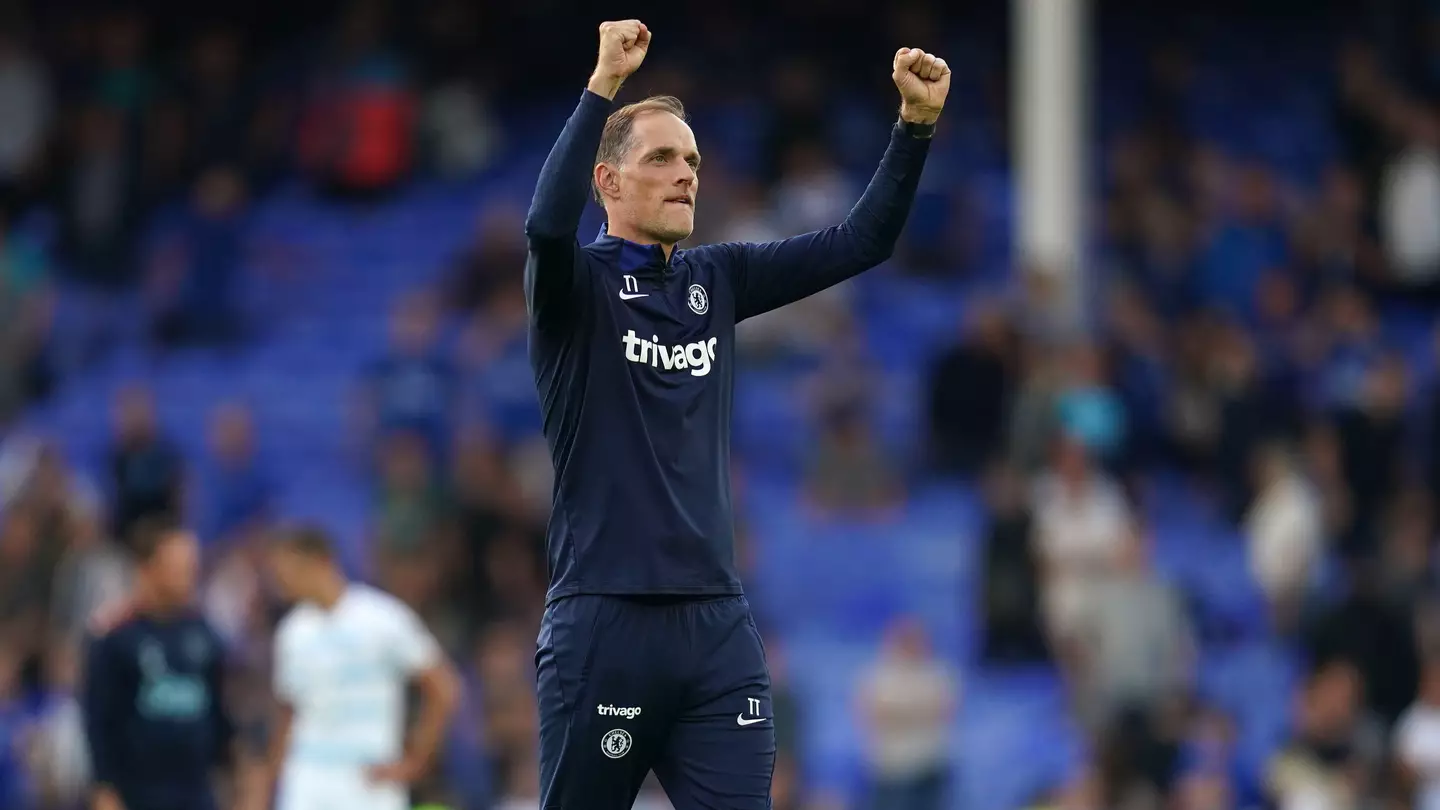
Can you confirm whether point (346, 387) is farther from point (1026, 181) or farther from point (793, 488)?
point (1026, 181)

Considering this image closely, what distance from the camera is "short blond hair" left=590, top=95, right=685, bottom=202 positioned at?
5.73 m

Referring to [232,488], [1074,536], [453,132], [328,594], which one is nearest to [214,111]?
[453,132]

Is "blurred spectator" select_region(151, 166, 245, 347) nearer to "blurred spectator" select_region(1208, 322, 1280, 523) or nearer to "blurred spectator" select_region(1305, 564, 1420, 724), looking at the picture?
"blurred spectator" select_region(1208, 322, 1280, 523)

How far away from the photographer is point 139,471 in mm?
16141

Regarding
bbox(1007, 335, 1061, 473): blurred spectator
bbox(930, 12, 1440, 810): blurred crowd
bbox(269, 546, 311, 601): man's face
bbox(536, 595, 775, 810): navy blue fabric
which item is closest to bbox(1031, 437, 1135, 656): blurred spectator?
bbox(930, 12, 1440, 810): blurred crowd

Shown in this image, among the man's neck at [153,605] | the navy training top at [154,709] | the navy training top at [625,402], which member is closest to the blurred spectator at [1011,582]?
the navy training top at [154,709]

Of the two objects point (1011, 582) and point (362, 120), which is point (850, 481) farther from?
point (362, 120)

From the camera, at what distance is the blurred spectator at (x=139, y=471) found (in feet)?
51.9

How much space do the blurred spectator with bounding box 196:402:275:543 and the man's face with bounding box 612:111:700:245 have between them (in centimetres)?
1128

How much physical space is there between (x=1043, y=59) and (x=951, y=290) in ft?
6.71

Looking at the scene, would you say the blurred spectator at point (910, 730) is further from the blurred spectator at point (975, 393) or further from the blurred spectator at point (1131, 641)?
the blurred spectator at point (975, 393)

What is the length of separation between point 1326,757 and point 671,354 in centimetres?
827

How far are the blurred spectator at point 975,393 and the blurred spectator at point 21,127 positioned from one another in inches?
358

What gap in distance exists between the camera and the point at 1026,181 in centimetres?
1717
